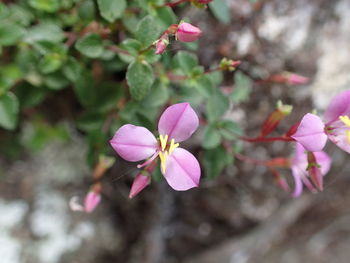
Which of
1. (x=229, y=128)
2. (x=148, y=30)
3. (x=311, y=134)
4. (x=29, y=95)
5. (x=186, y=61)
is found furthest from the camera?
(x=29, y=95)

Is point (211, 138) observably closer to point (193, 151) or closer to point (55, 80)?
point (193, 151)

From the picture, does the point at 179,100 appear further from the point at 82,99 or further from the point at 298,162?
the point at 298,162

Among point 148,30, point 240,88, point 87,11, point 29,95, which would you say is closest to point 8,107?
point 29,95

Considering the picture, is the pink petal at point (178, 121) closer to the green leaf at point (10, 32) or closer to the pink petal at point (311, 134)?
the pink petal at point (311, 134)

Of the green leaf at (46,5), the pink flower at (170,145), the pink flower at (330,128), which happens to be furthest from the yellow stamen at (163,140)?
the green leaf at (46,5)

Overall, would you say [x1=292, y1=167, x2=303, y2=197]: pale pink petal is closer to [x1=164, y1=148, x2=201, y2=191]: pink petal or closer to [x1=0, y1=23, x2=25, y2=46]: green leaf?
[x1=164, y1=148, x2=201, y2=191]: pink petal
